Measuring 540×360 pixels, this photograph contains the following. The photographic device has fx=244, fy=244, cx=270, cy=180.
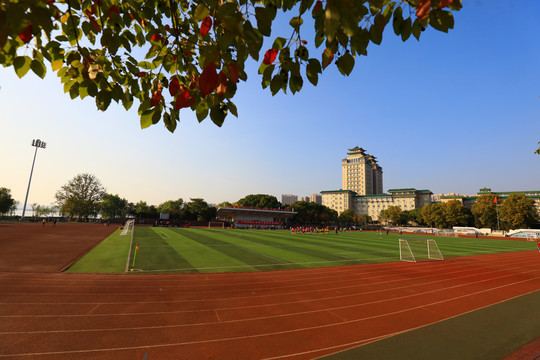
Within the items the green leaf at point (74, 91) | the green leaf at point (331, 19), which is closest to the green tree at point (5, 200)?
the green leaf at point (74, 91)

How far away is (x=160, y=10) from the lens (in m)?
3.29

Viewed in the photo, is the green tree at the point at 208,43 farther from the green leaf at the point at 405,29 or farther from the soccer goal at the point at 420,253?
the soccer goal at the point at 420,253

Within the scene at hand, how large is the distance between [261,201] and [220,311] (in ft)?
274

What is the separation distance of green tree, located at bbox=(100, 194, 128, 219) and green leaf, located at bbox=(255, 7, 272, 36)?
10284 centimetres

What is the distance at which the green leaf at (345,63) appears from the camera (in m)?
1.89

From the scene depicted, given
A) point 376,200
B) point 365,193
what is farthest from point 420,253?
point 365,193

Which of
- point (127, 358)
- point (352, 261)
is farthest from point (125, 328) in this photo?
point (352, 261)

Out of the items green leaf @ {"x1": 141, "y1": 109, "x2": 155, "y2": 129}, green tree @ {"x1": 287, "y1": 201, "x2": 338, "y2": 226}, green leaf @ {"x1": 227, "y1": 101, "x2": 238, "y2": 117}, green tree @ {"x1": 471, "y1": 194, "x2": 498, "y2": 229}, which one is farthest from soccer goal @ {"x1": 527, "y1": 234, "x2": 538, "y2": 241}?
green leaf @ {"x1": 141, "y1": 109, "x2": 155, "y2": 129}

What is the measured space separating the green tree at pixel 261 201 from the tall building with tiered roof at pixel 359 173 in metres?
76.7

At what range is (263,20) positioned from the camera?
1762mm

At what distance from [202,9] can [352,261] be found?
681 inches

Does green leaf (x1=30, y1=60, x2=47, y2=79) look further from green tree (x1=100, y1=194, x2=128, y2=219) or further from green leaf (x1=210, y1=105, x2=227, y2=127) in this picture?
green tree (x1=100, y1=194, x2=128, y2=219)

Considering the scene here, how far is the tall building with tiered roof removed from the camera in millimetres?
149375

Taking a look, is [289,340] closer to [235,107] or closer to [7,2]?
[235,107]
